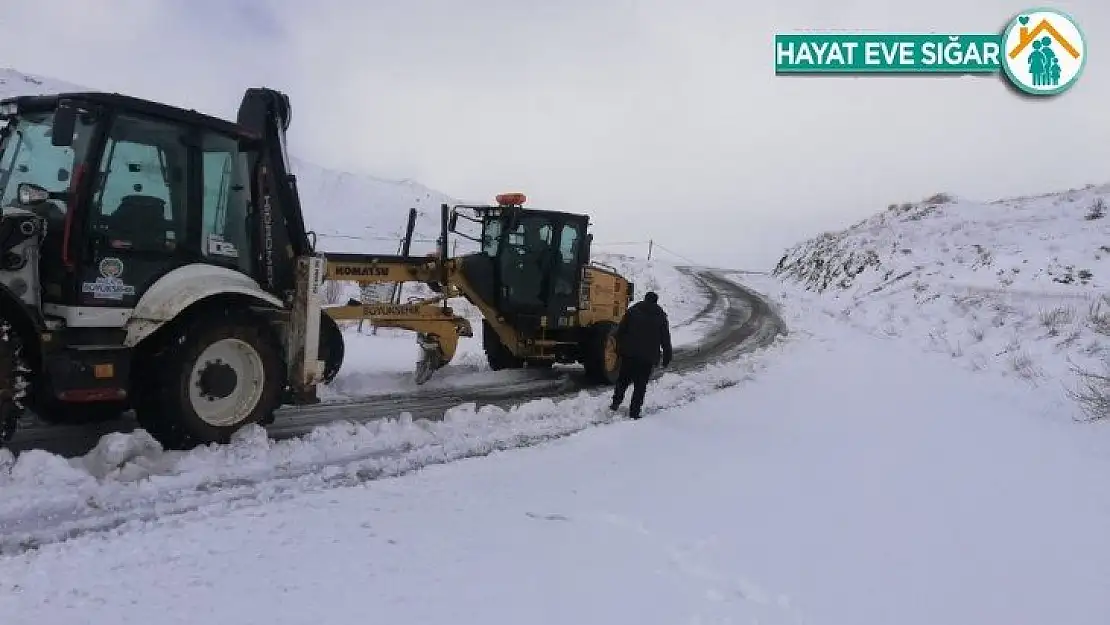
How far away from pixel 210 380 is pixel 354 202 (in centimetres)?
5413

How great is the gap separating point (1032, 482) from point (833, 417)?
2599 millimetres

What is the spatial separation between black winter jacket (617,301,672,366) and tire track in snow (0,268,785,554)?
81 centimetres

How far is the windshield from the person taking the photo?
4.94 metres

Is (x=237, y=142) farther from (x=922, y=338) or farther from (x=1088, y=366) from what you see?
(x=922, y=338)

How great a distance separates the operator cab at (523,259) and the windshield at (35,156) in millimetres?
5376

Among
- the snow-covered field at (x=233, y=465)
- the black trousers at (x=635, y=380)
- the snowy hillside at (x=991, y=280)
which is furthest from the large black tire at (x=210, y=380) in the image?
the snowy hillside at (x=991, y=280)

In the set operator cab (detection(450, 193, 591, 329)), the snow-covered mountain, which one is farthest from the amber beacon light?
the snow-covered mountain

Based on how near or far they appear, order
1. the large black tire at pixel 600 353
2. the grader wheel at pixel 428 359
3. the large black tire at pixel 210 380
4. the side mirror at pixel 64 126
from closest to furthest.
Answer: the side mirror at pixel 64 126, the large black tire at pixel 210 380, the grader wheel at pixel 428 359, the large black tire at pixel 600 353

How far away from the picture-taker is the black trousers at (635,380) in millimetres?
8117

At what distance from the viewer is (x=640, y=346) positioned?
26.9 feet

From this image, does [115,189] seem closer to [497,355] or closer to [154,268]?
[154,268]

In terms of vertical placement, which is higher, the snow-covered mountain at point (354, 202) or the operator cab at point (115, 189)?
the snow-covered mountain at point (354, 202)

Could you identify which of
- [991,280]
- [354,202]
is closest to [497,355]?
[991,280]

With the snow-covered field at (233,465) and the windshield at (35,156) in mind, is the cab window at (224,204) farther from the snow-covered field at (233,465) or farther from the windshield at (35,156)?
the snow-covered field at (233,465)
